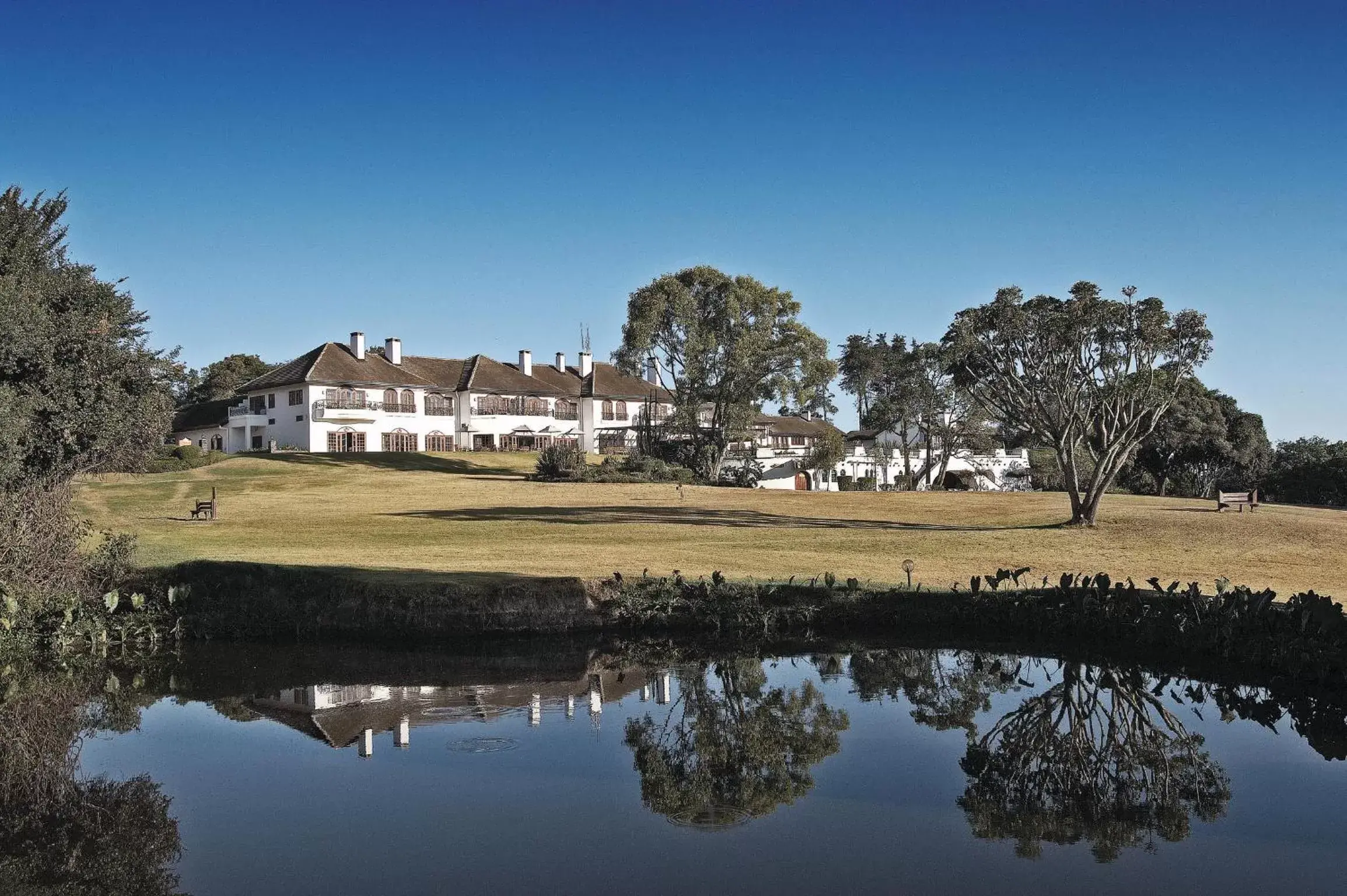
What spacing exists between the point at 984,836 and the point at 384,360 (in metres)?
74.0

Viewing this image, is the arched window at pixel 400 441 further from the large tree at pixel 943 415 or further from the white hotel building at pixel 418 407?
the large tree at pixel 943 415

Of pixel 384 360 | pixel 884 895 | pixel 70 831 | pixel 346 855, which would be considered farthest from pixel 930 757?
pixel 384 360

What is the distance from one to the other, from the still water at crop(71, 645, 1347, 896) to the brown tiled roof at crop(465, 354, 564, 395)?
63.2 metres

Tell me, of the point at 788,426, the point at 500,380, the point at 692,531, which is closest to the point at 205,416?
the point at 500,380

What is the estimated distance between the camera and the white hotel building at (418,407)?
72438 millimetres

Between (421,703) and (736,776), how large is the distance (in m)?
5.30

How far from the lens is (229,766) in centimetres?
1238

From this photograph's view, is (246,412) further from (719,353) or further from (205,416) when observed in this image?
(719,353)

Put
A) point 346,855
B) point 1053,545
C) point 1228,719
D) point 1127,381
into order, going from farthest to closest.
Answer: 1. point 1127,381
2. point 1053,545
3. point 1228,719
4. point 346,855

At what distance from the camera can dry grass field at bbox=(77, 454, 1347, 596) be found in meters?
24.1

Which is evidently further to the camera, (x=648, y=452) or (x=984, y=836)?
(x=648, y=452)

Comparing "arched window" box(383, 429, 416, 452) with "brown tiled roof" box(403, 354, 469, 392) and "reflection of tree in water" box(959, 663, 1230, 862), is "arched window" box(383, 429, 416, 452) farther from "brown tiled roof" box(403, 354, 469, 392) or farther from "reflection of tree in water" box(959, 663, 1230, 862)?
"reflection of tree in water" box(959, 663, 1230, 862)

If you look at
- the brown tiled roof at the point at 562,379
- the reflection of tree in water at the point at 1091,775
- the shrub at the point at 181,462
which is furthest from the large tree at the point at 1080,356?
the brown tiled roof at the point at 562,379

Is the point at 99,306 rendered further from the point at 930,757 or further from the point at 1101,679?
the point at 1101,679
